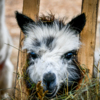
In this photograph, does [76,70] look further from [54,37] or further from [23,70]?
[23,70]

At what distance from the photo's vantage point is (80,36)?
99.7 inches

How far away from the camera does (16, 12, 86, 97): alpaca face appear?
2.12 m

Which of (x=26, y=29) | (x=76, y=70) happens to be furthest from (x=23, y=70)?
(x=76, y=70)

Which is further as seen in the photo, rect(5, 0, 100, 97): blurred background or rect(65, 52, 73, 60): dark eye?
rect(5, 0, 100, 97): blurred background

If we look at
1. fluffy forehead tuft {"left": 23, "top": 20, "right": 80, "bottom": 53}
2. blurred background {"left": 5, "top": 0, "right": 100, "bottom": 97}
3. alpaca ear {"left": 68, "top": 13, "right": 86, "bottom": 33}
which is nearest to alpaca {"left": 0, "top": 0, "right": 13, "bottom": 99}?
blurred background {"left": 5, "top": 0, "right": 100, "bottom": 97}

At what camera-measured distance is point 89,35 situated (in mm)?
2510

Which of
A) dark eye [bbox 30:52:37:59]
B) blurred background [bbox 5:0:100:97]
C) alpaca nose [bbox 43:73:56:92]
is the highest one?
blurred background [bbox 5:0:100:97]

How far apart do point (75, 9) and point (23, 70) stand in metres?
4.66

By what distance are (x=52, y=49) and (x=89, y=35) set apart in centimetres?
63

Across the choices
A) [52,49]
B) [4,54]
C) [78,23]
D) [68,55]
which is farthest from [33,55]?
[4,54]

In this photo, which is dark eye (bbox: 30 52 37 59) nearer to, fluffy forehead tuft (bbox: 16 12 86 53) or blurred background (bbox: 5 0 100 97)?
fluffy forehead tuft (bbox: 16 12 86 53)

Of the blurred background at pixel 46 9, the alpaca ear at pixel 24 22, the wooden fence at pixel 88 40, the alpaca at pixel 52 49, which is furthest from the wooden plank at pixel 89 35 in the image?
the blurred background at pixel 46 9

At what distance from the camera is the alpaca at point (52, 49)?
2.13m

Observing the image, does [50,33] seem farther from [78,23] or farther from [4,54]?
[4,54]
